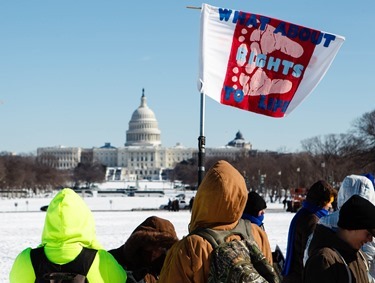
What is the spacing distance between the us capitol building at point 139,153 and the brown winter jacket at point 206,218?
16795cm

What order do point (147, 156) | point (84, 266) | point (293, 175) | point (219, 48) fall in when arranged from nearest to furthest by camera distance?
point (84, 266) → point (219, 48) → point (293, 175) → point (147, 156)

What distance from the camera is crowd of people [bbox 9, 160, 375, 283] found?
3434 millimetres

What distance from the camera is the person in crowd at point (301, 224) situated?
607 cm

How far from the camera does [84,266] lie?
3779mm

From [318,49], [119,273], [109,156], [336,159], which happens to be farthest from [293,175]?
[109,156]

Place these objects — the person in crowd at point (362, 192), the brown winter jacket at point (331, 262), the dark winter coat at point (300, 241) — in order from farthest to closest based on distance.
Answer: the dark winter coat at point (300, 241)
the person in crowd at point (362, 192)
the brown winter jacket at point (331, 262)

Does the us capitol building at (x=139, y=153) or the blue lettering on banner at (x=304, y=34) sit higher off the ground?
the us capitol building at (x=139, y=153)

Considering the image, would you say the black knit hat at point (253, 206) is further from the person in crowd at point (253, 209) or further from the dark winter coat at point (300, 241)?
the dark winter coat at point (300, 241)

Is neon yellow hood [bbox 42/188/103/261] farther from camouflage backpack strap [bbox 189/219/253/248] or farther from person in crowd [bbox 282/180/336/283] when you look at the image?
person in crowd [bbox 282/180/336/283]

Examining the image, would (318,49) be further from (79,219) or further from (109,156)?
(109,156)

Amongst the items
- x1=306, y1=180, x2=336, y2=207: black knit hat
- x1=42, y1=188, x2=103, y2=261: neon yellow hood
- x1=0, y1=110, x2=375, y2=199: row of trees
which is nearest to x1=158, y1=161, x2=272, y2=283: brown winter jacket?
x1=42, y1=188, x2=103, y2=261: neon yellow hood

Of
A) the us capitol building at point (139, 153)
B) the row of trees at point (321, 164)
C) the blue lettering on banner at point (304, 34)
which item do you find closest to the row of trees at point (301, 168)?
the row of trees at point (321, 164)

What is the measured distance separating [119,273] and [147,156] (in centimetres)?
17855

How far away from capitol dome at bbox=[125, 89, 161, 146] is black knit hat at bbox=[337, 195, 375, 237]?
183197 millimetres
